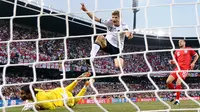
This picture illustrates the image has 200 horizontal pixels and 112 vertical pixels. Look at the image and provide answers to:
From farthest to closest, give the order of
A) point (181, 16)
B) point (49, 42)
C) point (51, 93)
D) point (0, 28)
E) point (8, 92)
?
point (49, 42) → point (0, 28) → point (8, 92) → point (51, 93) → point (181, 16)

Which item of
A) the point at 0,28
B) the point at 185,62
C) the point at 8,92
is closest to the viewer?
the point at 185,62

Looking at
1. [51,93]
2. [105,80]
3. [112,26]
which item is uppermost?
[112,26]

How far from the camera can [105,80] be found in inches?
1006

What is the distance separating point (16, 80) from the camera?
66.7 ft

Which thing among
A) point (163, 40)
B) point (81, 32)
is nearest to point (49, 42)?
point (81, 32)

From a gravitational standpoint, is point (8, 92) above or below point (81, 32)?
below

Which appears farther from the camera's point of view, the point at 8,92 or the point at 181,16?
the point at 8,92

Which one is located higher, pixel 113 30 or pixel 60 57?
pixel 113 30

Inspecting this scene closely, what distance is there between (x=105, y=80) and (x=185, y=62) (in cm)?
1836

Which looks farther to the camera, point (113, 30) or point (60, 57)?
point (60, 57)

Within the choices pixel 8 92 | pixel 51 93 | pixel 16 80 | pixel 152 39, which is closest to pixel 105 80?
pixel 152 39

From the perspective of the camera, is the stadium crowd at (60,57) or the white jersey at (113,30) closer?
the white jersey at (113,30)

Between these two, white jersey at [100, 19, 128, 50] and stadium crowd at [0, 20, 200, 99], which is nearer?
white jersey at [100, 19, 128, 50]

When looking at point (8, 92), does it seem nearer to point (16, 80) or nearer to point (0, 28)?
point (16, 80)
